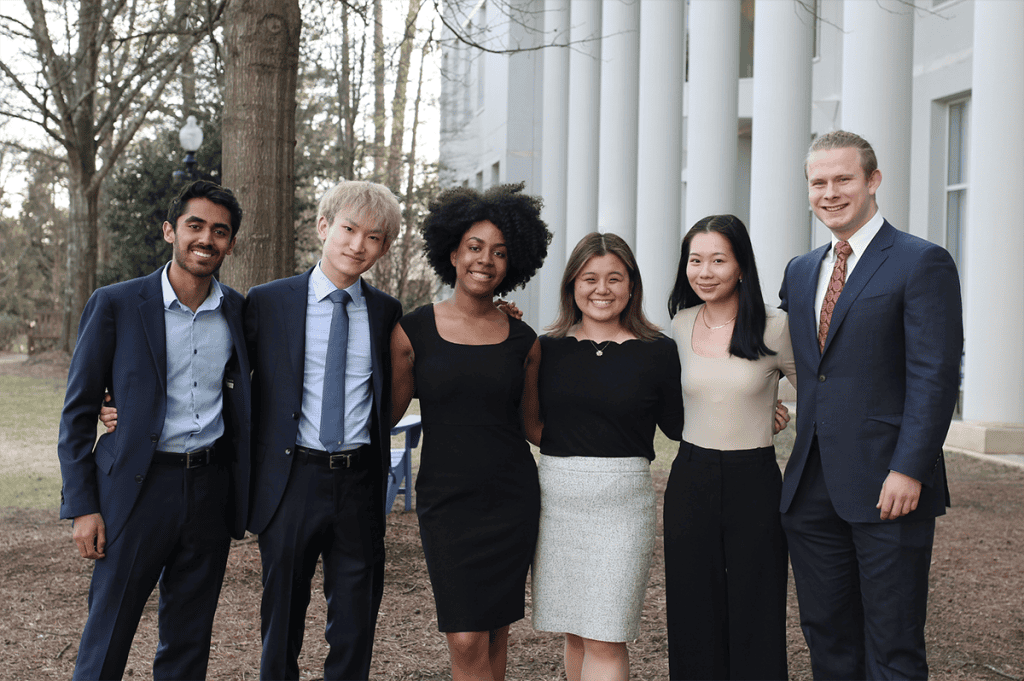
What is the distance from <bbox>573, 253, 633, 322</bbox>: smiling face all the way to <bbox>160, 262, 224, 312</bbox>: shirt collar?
1.36 m

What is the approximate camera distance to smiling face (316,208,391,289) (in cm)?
355

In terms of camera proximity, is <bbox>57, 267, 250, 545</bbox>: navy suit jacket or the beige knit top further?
the beige knit top

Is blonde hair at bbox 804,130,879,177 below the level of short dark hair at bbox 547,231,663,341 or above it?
above

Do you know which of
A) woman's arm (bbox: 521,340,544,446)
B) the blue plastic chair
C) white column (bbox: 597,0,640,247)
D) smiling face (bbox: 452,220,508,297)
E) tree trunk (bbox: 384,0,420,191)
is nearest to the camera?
smiling face (bbox: 452,220,508,297)

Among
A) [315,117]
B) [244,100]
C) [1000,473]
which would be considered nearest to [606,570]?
[244,100]

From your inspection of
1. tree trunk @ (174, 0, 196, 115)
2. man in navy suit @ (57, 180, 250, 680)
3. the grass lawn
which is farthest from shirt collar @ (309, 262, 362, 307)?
tree trunk @ (174, 0, 196, 115)

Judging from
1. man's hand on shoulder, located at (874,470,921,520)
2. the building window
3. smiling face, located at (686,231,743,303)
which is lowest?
man's hand on shoulder, located at (874,470,921,520)

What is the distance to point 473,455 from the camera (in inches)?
139

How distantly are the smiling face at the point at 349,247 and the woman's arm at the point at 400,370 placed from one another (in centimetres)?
28

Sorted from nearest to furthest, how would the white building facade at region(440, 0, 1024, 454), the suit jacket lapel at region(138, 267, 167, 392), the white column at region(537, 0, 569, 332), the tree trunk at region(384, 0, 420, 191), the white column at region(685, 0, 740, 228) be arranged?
1. the suit jacket lapel at region(138, 267, 167, 392)
2. the white building facade at region(440, 0, 1024, 454)
3. the white column at region(685, 0, 740, 228)
4. the white column at region(537, 0, 569, 332)
5. the tree trunk at region(384, 0, 420, 191)

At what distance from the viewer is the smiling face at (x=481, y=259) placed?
12.0ft

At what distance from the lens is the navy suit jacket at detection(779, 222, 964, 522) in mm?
3180

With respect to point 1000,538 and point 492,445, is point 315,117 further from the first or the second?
point 492,445

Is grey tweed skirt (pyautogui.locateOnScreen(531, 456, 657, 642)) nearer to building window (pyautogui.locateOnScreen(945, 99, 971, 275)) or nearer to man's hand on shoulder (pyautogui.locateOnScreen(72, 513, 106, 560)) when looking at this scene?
man's hand on shoulder (pyautogui.locateOnScreen(72, 513, 106, 560))
